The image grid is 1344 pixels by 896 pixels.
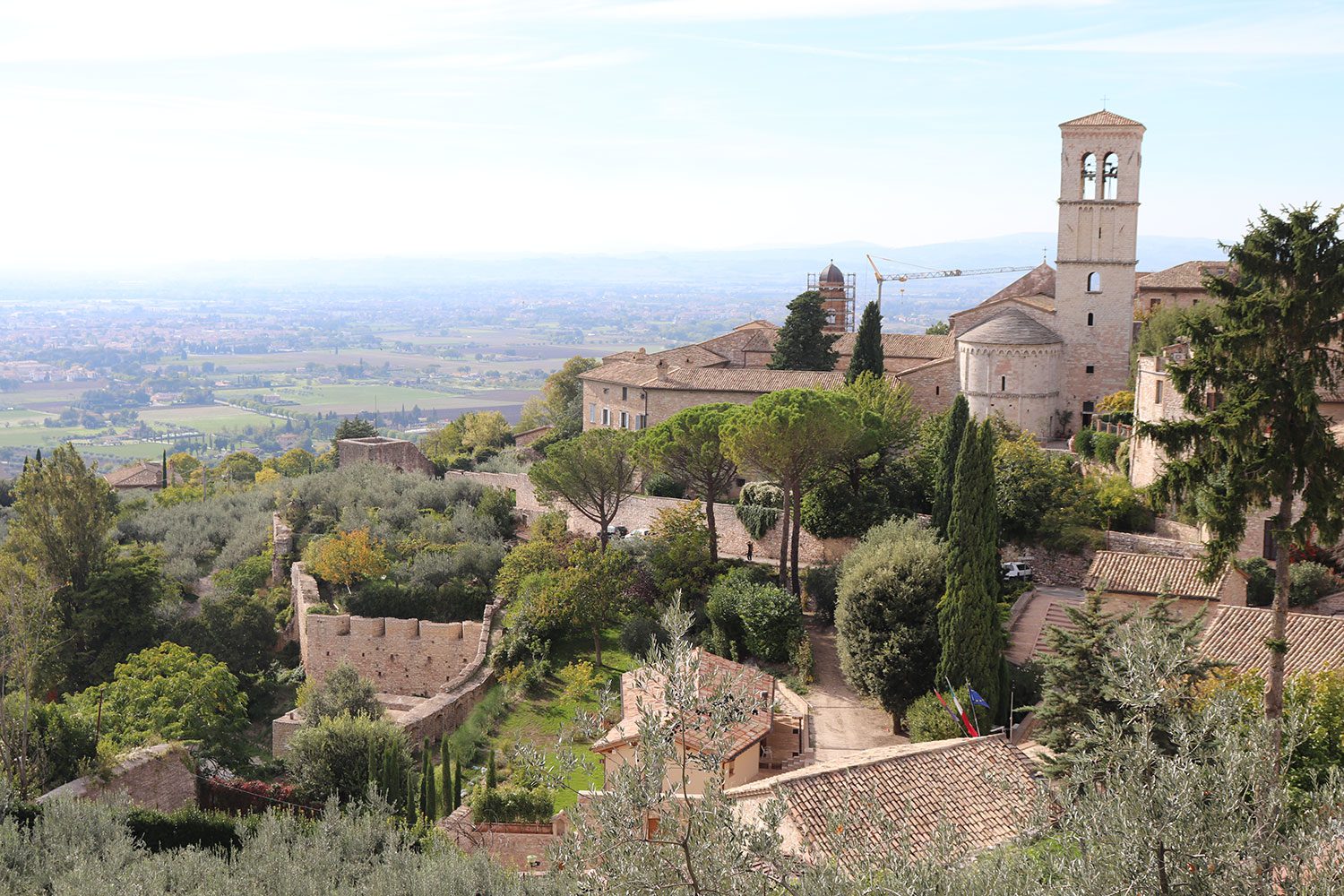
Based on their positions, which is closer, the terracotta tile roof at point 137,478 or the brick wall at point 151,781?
the brick wall at point 151,781

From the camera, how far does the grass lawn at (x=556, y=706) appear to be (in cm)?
2205

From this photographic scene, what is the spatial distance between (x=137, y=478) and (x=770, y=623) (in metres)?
39.3

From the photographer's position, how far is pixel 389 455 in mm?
40688

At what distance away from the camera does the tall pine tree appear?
42.7m

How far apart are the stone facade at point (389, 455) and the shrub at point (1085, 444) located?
66.7ft

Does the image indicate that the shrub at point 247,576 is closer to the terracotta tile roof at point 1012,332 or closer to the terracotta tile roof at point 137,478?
the terracotta tile roof at point 137,478

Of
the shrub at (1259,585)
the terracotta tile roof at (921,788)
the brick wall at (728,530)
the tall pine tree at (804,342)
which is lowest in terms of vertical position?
the terracotta tile roof at (921,788)

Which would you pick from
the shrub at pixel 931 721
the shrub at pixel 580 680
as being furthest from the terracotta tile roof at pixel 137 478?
the shrub at pixel 931 721

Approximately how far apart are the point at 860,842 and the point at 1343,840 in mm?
3152

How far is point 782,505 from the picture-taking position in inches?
1179

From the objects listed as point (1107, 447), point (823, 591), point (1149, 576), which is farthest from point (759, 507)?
point (1107, 447)

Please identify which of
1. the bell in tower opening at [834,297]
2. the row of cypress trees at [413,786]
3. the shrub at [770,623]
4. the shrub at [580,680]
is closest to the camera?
the row of cypress trees at [413,786]

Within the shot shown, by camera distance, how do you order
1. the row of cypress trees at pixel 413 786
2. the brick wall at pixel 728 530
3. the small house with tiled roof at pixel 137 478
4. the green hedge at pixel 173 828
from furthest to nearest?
the small house with tiled roof at pixel 137 478 → the brick wall at pixel 728 530 → the row of cypress trees at pixel 413 786 → the green hedge at pixel 173 828

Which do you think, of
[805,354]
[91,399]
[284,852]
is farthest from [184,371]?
[284,852]
